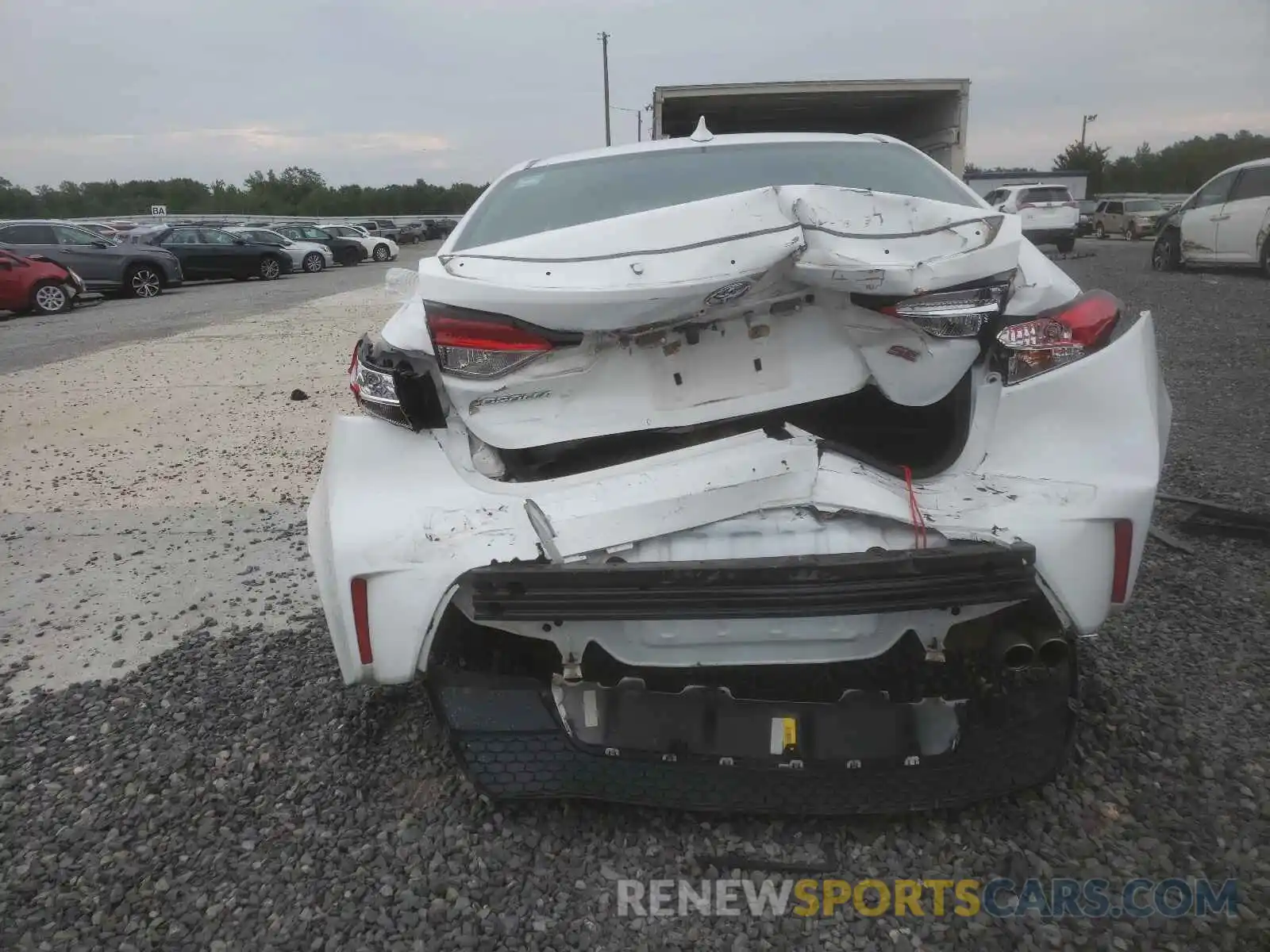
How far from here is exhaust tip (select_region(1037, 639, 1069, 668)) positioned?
1.92 m

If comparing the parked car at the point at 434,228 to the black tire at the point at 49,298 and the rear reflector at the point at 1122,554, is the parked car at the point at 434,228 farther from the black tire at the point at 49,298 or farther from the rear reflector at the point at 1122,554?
the rear reflector at the point at 1122,554

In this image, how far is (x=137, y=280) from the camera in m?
17.7

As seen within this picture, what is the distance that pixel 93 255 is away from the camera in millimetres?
17188

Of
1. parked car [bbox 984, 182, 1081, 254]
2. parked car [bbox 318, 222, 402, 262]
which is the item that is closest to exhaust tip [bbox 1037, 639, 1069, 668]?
parked car [bbox 984, 182, 1081, 254]

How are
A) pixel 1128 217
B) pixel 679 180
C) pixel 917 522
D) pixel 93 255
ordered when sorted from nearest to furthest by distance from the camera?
pixel 917 522 → pixel 679 180 → pixel 93 255 → pixel 1128 217

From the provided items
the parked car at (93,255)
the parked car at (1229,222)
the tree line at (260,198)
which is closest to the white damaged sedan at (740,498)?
the parked car at (1229,222)

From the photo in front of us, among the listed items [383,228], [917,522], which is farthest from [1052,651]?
[383,228]

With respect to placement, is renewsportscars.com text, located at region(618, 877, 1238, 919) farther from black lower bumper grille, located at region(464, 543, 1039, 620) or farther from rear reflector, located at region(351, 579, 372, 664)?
rear reflector, located at region(351, 579, 372, 664)

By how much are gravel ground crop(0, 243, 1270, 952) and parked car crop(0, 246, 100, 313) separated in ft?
46.9

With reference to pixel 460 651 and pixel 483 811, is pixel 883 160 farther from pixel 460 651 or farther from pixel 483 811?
pixel 483 811

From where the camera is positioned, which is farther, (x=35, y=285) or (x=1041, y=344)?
(x=35, y=285)

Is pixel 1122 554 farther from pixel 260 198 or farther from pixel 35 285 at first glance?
pixel 260 198

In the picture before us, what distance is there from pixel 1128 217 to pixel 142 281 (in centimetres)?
2678

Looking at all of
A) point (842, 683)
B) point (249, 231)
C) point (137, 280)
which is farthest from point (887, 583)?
point (249, 231)
